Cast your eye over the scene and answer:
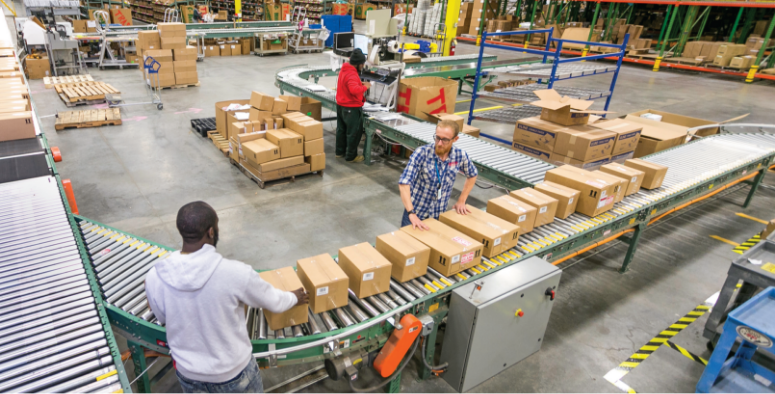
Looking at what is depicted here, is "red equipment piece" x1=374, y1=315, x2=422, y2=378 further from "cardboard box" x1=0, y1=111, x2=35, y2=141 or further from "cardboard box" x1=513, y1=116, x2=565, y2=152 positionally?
"cardboard box" x1=513, y1=116, x2=565, y2=152

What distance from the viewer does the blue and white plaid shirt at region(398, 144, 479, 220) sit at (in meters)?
3.56

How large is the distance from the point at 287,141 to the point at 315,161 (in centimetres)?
57

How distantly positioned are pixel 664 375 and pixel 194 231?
368cm

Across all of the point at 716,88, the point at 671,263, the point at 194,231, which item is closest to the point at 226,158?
the point at 194,231

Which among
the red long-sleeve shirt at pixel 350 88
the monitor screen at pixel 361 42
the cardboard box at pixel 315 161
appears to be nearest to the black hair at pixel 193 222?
the cardboard box at pixel 315 161

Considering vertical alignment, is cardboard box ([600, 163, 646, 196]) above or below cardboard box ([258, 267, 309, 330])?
above

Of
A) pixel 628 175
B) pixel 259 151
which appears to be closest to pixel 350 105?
pixel 259 151

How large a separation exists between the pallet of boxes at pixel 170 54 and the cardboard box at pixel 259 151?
6006 millimetres

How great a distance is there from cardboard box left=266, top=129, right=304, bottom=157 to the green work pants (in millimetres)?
958

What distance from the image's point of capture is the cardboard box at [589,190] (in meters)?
3.81

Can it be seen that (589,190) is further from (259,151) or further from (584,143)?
(259,151)

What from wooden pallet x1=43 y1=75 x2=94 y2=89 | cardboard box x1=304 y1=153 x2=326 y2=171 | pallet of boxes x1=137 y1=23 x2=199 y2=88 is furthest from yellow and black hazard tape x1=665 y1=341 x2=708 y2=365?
wooden pallet x1=43 y1=75 x2=94 y2=89

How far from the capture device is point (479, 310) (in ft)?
8.84

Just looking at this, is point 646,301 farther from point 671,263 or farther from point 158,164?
point 158,164
